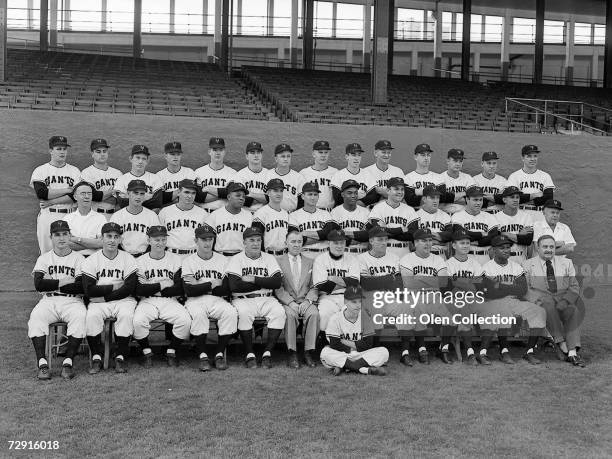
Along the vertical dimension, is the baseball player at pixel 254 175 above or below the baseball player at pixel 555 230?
above

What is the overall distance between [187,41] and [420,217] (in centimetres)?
2649

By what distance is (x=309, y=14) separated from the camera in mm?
25516

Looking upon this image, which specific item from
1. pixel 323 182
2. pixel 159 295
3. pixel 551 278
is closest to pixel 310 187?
pixel 323 182

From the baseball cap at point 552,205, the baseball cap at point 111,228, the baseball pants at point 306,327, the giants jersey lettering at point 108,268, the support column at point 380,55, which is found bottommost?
the baseball pants at point 306,327

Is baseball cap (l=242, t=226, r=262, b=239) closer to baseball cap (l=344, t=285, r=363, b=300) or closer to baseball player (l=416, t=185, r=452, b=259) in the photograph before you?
baseball cap (l=344, t=285, r=363, b=300)

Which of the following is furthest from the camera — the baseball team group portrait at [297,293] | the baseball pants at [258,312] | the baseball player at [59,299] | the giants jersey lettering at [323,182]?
the giants jersey lettering at [323,182]

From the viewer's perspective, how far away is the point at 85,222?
653cm

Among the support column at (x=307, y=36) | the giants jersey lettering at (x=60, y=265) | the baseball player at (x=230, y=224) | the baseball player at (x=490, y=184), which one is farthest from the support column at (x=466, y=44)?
the giants jersey lettering at (x=60, y=265)

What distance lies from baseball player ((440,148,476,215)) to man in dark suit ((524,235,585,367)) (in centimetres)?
106

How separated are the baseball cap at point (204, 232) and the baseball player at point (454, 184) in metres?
2.69

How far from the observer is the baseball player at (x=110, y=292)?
5.72 m

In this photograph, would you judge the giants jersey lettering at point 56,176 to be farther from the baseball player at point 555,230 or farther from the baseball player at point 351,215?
the baseball player at point 555,230

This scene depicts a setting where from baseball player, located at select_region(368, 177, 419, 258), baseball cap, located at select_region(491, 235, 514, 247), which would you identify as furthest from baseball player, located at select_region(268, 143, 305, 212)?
baseball cap, located at select_region(491, 235, 514, 247)

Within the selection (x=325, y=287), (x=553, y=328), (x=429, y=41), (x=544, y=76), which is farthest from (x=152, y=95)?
(x=544, y=76)
